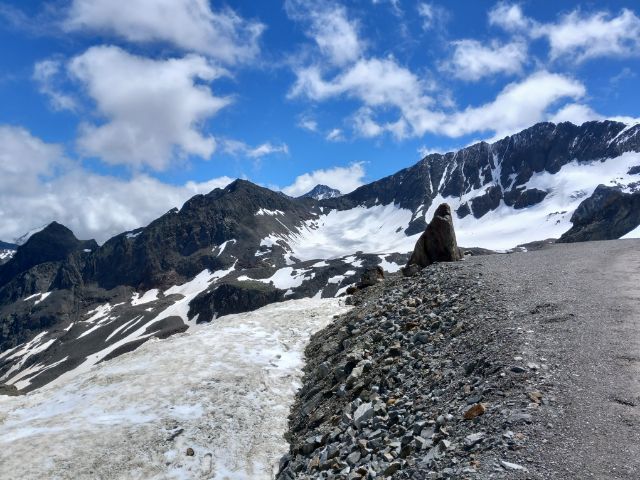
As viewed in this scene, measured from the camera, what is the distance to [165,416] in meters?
16.7

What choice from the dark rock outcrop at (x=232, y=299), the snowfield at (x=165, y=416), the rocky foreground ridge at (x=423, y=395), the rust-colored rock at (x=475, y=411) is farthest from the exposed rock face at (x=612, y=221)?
the rust-colored rock at (x=475, y=411)

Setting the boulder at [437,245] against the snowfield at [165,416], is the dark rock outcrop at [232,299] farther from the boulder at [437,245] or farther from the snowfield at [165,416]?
the snowfield at [165,416]

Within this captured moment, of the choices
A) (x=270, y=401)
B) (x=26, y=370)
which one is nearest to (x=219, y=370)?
(x=270, y=401)

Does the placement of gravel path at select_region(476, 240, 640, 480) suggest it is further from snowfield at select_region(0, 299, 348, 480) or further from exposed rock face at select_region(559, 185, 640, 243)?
exposed rock face at select_region(559, 185, 640, 243)

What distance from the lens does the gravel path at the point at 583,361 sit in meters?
8.30

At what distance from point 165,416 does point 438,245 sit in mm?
19686

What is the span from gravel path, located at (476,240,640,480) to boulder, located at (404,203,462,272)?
22.9ft

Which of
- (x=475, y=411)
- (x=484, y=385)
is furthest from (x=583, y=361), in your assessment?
(x=475, y=411)

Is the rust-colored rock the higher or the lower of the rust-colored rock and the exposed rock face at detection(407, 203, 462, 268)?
the lower

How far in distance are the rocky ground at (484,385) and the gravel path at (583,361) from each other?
Answer: 0.10 ft

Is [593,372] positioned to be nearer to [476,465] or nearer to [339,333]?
[476,465]

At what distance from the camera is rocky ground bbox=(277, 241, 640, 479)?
8766 millimetres

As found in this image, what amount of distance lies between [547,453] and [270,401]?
12.1 m

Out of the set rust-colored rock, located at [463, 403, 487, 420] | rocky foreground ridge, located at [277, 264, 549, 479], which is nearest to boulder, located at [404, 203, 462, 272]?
rocky foreground ridge, located at [277, 264, 549, 479]
